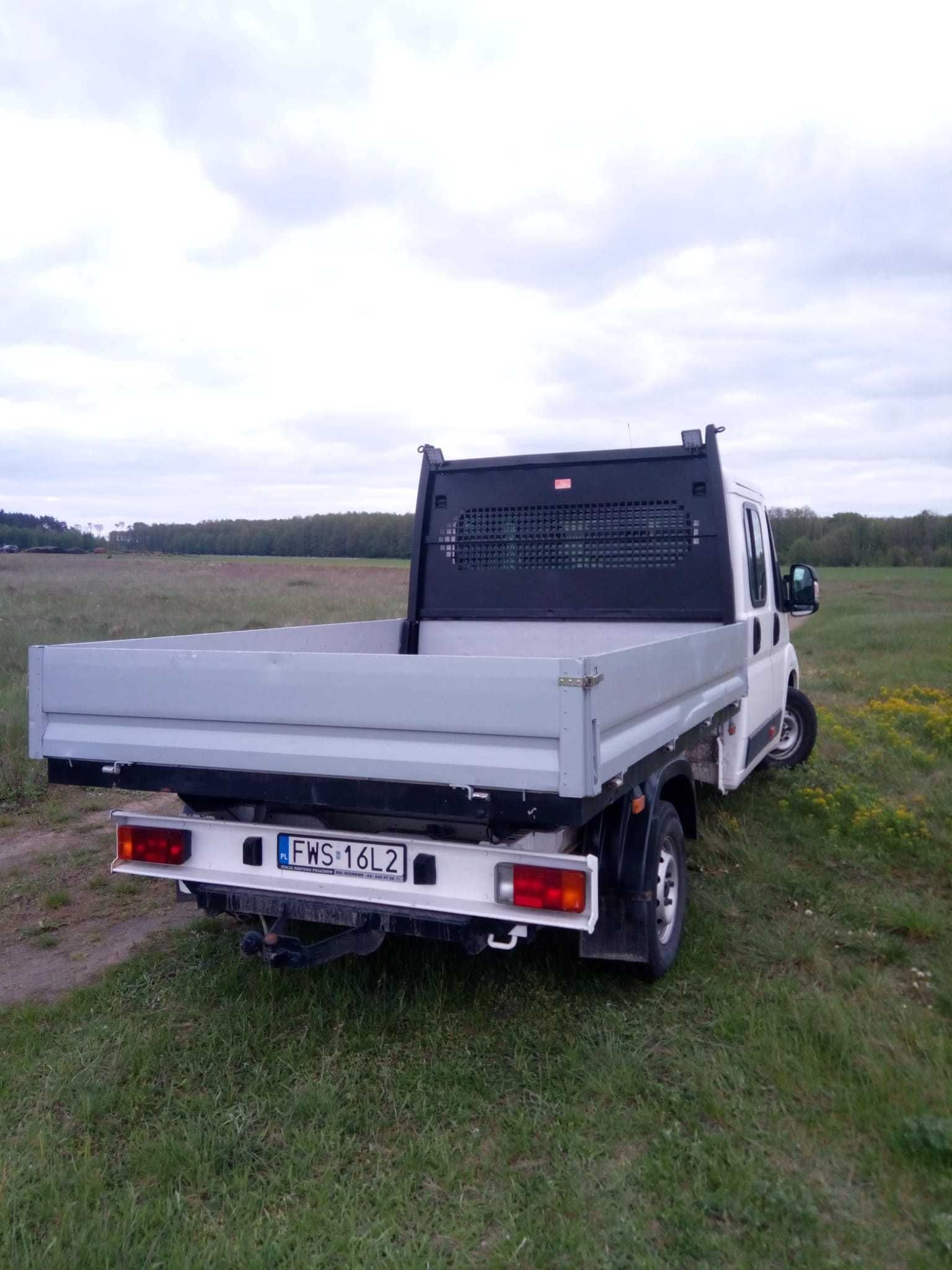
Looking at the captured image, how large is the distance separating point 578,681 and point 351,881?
1.21 metres

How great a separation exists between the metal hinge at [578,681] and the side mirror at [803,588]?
160 inches

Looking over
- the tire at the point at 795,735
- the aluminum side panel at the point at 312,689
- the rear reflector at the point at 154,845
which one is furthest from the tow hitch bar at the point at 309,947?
the tire at the point at 795,735

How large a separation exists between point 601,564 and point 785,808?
220 cm

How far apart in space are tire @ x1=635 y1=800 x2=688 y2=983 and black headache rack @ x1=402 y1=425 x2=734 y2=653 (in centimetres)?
154

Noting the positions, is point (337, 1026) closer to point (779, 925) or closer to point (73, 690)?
point (73, 690)

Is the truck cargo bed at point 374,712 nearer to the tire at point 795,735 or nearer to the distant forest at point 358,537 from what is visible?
the tire at point 795,735

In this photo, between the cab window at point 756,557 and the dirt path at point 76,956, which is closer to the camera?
the dirt path at point 76,956

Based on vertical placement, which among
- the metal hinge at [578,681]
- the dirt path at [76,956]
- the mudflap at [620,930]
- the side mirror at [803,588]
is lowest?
the dirt path at [76,956]

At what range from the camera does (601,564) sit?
221 inches

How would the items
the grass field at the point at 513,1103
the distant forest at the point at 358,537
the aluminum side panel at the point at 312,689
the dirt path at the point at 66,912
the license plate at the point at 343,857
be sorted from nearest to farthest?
the grass field at the point at 513,1103 → the aluminum side panel at the point at 312,689 → the license plate at the point at 343,857 → the dirt path at the point at 66,912 → the distant forest at the point at 358,537

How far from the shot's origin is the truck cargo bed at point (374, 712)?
2.92 m

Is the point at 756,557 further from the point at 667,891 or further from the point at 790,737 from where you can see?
the point at 667,891

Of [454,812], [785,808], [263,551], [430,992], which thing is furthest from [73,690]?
[263,551]

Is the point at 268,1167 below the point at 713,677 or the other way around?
below
